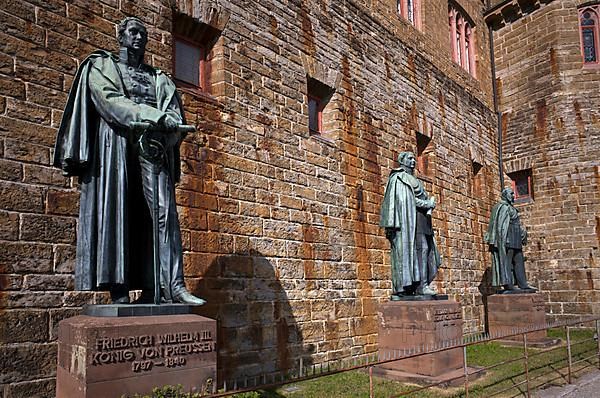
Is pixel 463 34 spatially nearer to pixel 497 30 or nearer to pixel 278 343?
pixel 497 30

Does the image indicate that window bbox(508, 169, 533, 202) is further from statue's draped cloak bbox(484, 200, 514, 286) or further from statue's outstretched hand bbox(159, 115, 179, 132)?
statue's outstretched hand bbox(159, 115, 179, 132)

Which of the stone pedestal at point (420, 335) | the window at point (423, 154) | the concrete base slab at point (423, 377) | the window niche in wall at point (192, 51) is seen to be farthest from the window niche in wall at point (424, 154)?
the window niche in wall at point (192, 51)

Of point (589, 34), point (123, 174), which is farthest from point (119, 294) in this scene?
point (589, 34)

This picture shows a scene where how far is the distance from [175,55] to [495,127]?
1402 centimetres

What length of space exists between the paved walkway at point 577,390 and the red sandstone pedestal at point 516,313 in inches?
146

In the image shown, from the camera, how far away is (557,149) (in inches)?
683

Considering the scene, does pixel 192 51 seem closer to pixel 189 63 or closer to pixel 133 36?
pixel 189 63

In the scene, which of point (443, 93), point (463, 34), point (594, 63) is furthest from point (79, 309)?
point (594, 63)

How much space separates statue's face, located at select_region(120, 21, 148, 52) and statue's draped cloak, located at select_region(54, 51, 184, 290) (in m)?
0.17

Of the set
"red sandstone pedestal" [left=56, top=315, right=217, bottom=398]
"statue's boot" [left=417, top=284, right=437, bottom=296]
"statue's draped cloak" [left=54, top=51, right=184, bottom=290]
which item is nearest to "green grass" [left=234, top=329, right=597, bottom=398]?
"statue's boot" [left=417, top=284, right=437, bottom=296]

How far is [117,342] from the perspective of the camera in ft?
11.0

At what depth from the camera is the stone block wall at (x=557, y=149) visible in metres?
16.5

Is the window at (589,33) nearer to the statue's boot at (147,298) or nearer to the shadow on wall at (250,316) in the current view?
the shadow on wall at (250,316)

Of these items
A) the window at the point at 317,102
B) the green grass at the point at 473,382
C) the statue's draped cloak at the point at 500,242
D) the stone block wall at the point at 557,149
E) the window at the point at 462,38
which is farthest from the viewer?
the window at the point at 462,38
